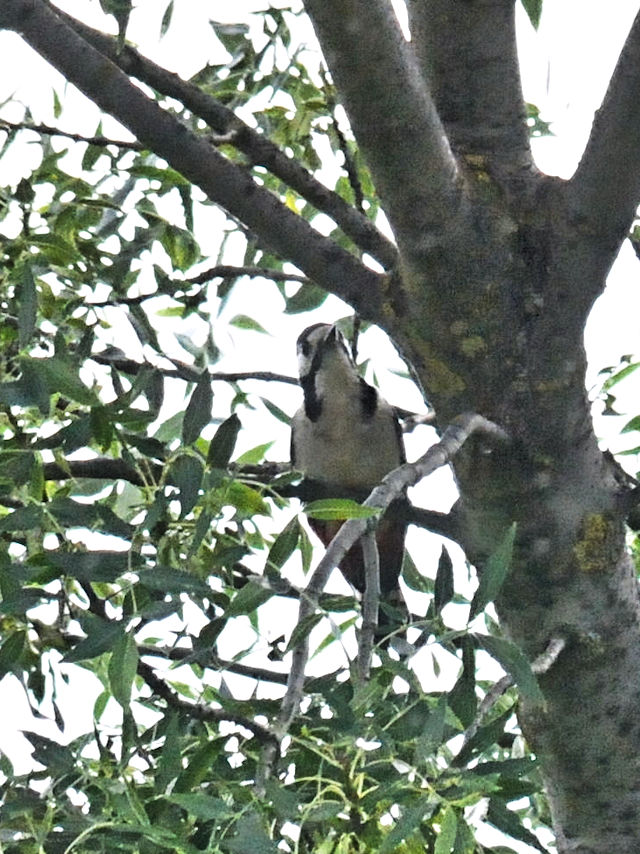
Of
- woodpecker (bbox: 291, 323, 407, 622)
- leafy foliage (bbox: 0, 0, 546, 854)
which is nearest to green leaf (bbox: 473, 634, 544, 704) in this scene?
leafy foliage (bbox: 0, 0, 546, 854)

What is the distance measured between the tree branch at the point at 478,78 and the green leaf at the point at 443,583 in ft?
1.82

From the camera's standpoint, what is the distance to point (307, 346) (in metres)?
2.96

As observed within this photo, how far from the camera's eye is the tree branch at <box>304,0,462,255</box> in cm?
153

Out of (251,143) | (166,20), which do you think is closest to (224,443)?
(251,143)

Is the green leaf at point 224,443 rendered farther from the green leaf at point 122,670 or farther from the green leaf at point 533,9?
the green leaf at point 533,9

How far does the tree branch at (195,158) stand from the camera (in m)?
1.56

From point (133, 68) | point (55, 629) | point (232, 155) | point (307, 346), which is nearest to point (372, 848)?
point (55, 629)

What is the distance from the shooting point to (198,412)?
1404 mm

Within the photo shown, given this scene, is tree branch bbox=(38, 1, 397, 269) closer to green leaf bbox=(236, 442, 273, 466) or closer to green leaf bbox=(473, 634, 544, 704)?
green leaf bbox=(236, 442, 273, 466)

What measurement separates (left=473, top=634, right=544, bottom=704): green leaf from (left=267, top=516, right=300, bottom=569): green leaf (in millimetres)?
208

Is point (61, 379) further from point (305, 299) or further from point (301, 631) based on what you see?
point (305, 299)

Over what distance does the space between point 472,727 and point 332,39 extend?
71cm

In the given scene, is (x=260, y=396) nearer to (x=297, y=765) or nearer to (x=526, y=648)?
(x=526, y=648)

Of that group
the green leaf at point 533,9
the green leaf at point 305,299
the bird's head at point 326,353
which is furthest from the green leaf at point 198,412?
the bird's head at point 326,353
